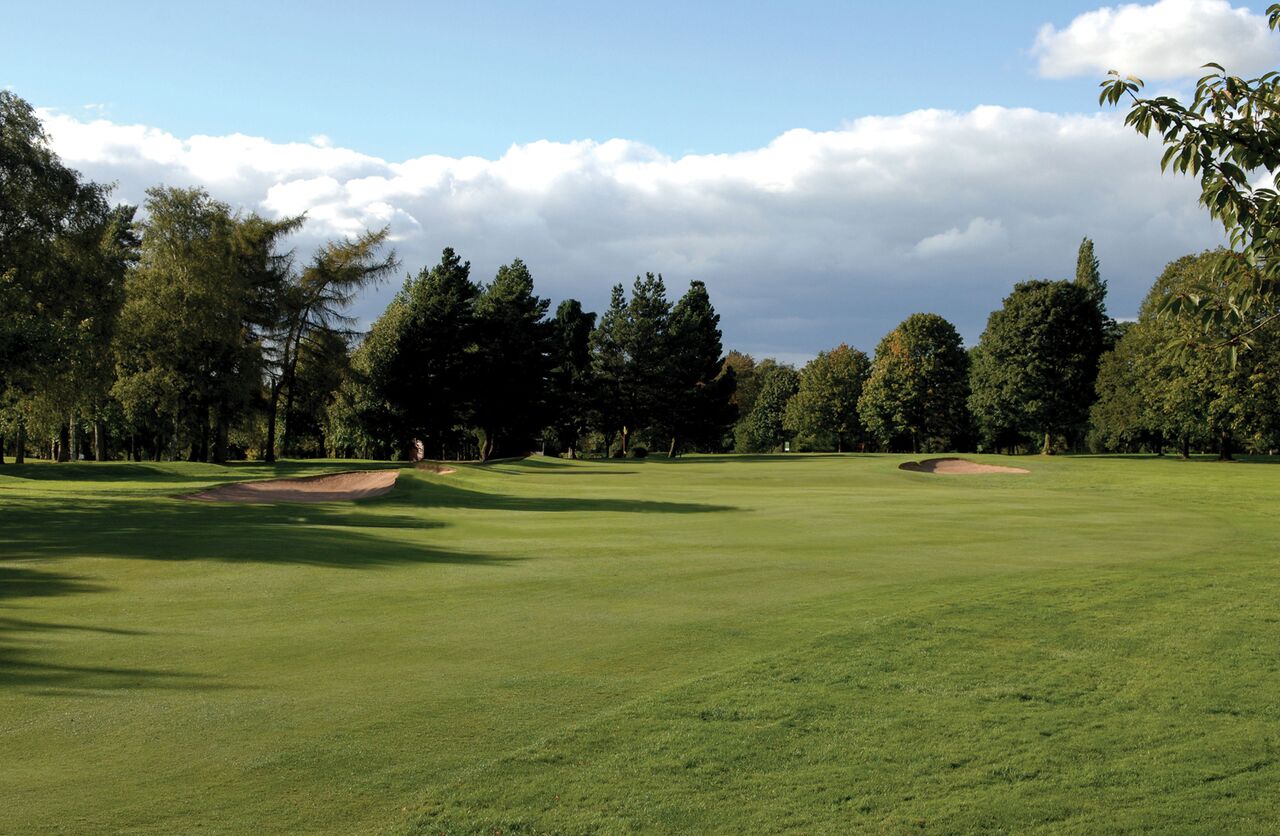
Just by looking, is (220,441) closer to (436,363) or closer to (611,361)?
(436,363)

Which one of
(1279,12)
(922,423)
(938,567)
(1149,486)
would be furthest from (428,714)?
(922,423)

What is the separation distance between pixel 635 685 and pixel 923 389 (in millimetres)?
88210

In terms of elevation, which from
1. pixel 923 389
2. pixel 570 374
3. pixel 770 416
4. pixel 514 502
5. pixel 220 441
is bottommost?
pixel 514 502

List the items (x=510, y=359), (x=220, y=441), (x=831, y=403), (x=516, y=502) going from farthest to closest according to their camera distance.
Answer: (x=831, y=403)
(x=510, y=359)
(x=220, y=441)
(x=516, y=502)

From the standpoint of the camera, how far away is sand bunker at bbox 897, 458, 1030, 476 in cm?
5678

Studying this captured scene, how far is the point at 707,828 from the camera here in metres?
5.76

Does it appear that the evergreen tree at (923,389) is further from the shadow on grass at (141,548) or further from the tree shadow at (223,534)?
the shadow on grass at (141,548)

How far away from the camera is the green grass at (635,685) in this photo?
240 inches

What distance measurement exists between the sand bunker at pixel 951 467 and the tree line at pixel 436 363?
1228 centimetres

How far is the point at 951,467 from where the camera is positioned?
59.4 meters

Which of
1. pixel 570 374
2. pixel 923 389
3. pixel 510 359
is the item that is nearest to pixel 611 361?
pixel 570 374

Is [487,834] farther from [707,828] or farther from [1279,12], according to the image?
[1279,12]

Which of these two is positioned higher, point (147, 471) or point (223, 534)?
point (147, 471)

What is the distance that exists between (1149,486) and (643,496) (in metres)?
24.4
